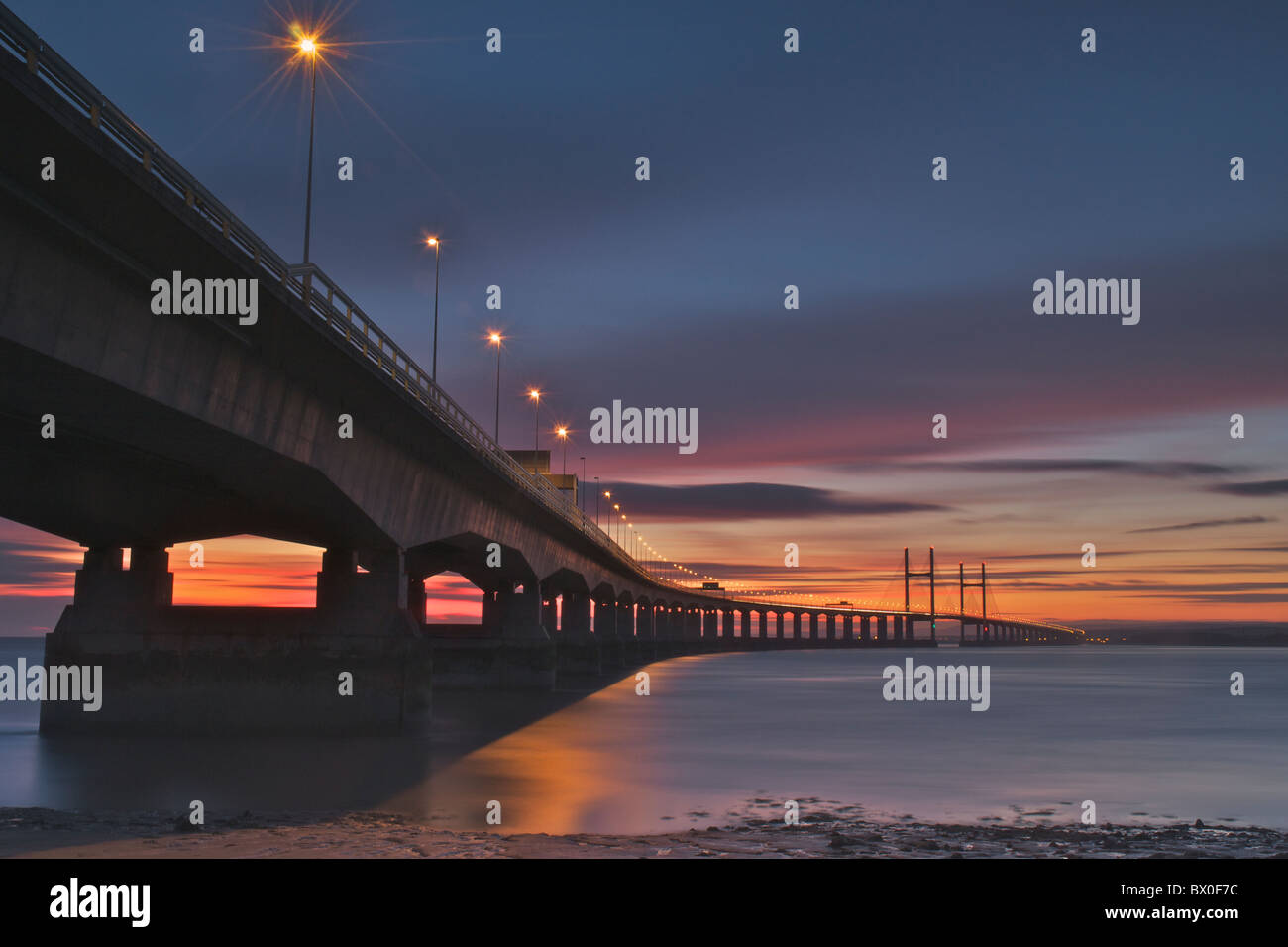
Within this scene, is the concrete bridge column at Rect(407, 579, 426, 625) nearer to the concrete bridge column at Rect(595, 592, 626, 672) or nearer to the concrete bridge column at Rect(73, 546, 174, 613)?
the concrete bridge column at Rect(595, 592, 626, 672)

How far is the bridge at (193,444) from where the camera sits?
18.4 meters

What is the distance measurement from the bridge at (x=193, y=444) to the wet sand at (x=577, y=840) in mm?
7451

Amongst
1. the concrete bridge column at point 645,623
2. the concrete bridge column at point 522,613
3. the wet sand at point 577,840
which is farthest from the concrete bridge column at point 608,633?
the wet sand at point 577,840

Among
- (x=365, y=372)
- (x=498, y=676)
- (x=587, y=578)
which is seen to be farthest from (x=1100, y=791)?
(x=587, y=578)

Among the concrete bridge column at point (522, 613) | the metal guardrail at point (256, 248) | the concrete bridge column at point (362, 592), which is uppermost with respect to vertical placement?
the metal guardrail at point (256, 248)

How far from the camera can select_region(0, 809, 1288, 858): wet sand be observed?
1611 cm

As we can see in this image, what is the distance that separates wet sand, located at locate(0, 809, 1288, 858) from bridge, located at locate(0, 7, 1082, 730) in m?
7.45

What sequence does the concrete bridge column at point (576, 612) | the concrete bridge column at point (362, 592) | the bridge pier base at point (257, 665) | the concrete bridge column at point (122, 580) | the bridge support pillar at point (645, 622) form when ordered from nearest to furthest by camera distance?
the bridge pier base at point (257, 665)
the concrete bridge column at point (362, 592)
the concrete bridge column at point (122, 580)
the concrete bridge column at point (576, 612)
the bridge support pillar at point (645, 622)

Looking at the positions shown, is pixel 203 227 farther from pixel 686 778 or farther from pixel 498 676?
pixel 498 676

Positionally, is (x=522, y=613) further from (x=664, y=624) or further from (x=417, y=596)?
(x=664, y=624)

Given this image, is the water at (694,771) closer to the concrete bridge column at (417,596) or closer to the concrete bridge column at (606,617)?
the concrete bridge column at (417,596)

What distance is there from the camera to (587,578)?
295ft

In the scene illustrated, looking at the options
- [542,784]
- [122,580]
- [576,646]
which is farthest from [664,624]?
[542,784]

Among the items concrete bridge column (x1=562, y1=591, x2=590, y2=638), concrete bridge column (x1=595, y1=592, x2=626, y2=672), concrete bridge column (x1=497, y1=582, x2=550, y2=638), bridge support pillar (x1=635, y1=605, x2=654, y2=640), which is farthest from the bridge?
bridge support pillar (x1=635, y1=605, x2=654, y2=640)
